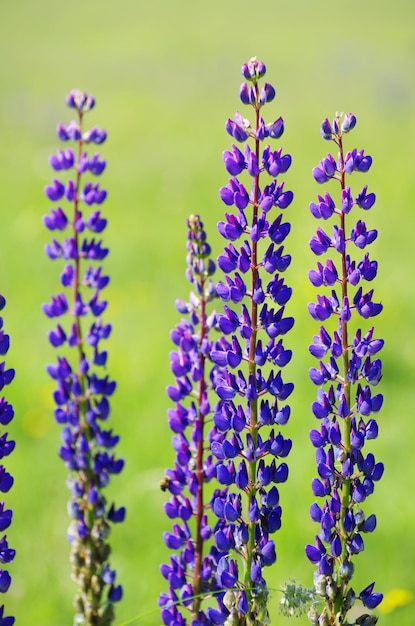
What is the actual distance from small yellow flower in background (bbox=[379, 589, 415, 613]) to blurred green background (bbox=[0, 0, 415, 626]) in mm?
76

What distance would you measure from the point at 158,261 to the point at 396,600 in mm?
5709

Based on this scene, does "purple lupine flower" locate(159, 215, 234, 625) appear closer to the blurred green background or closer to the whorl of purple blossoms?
the whorl of purple blossoms

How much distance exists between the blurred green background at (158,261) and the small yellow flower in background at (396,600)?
0.08 meters

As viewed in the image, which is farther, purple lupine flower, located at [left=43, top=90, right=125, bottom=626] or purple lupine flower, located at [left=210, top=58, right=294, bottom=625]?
purple lupine flower, located at [left=43, top=90, right=125, bottom=626]

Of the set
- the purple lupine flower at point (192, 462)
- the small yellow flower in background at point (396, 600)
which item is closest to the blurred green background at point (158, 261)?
the small yellow flower in background at point (396, 600)

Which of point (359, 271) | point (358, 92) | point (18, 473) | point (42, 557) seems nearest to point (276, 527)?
point (359, 271)

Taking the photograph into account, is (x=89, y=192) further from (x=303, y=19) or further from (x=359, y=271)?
(x=303, y=19)

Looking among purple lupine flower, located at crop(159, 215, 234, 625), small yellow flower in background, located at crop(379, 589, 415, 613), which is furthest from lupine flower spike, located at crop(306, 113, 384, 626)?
small yellow flower in background, located at crop(379, 589, 415, 613)

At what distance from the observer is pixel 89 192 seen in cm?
279

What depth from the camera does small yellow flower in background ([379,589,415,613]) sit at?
357cm

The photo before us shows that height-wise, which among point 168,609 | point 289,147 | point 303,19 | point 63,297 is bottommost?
point 168,609

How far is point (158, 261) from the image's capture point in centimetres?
895

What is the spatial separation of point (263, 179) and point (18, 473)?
233 inches

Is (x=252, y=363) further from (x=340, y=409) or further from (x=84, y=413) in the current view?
(x=84, y=413)
